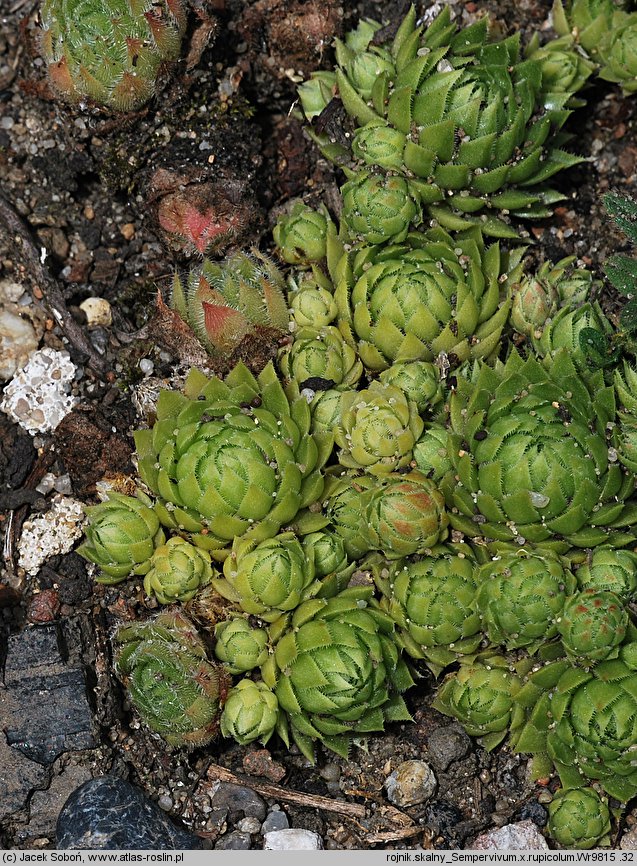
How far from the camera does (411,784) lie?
14.9 feet

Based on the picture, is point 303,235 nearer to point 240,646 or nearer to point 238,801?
point 240,646

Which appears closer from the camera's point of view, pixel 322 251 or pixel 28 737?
pixel 28 737

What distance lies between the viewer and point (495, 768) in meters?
4.67

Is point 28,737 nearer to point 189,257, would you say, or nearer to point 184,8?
point 189,257

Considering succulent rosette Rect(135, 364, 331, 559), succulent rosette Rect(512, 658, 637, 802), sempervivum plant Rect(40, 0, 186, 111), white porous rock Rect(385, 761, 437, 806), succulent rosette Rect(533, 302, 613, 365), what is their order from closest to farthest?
succulent rosette Rect(512, 658, 637, 802) < succulent rosette Rect(135, 364, 331, 559) < white porous rock Rect(385, 761, 437, 806) < succulent rosette Rect(533, 302, 613, 365) < sempervivum plant Rect(40, 0, 186, 111)

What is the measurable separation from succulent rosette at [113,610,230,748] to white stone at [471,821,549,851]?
140cm

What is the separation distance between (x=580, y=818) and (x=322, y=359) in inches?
99.2

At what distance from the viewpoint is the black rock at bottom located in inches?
163

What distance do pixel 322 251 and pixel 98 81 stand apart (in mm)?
1542

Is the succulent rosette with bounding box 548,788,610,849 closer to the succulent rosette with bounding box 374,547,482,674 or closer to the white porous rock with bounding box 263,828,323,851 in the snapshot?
the succulent rosette with bounding box 374,547,482,674

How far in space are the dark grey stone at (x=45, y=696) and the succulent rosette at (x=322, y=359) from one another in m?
1.83

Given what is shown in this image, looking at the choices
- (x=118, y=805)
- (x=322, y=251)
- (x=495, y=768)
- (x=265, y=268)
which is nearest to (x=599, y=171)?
(x=322, y=251)

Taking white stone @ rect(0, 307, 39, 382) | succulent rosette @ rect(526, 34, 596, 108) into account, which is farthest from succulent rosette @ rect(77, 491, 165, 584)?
succulent rosette @ rect(526, 34, 596, 108)

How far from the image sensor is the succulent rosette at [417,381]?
4617 millimetres
